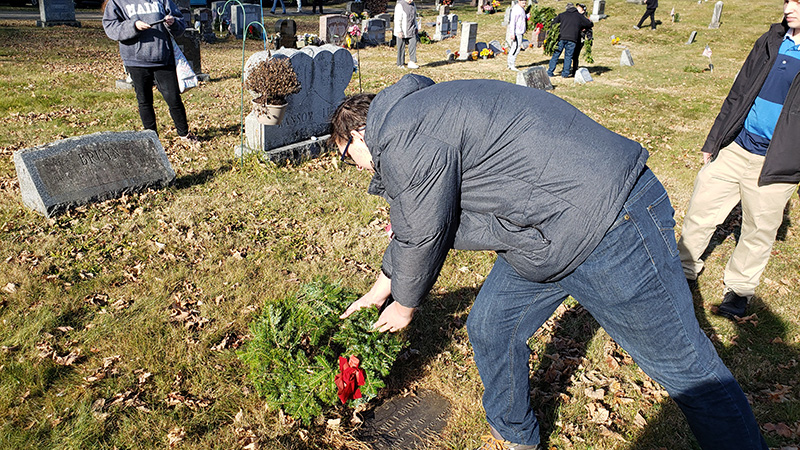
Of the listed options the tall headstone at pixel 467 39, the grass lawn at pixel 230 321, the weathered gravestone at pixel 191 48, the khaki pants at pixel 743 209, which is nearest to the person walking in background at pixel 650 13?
the tall headstone at pixel 467 39

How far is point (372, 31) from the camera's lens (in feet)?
66.0

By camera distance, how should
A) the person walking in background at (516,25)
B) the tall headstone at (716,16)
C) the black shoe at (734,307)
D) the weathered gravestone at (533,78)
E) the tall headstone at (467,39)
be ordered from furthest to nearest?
1. the tall headstone at (716,16)
2. the tall headstone at (467,39)
3. the person walking in background at (516,25)
4. the weathered gravestone at (533,78)
5. the black shoe at (734,307)

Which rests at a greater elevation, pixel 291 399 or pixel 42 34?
pixel 42 34

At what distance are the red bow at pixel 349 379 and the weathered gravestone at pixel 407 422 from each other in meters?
0.50

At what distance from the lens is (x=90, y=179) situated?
538 cm

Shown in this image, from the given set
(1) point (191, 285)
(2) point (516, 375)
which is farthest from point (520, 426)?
(1) point (191, 285)

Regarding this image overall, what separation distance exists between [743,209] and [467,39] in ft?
48.9

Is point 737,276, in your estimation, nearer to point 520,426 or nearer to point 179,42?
point 520,426

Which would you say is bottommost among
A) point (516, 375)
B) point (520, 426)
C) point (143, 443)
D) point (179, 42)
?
point (143, 443)

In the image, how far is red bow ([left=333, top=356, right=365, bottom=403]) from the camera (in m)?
2.64

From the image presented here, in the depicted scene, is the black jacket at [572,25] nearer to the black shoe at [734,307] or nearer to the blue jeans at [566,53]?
the blue jeans at [566,53]

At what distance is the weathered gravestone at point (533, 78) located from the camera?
11.8m

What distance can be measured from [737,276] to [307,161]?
5.19 meters

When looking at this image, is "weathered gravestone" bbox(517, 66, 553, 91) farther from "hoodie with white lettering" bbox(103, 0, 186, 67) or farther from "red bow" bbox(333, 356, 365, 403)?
"red bow" bbox(333, 356, 365, 403)
